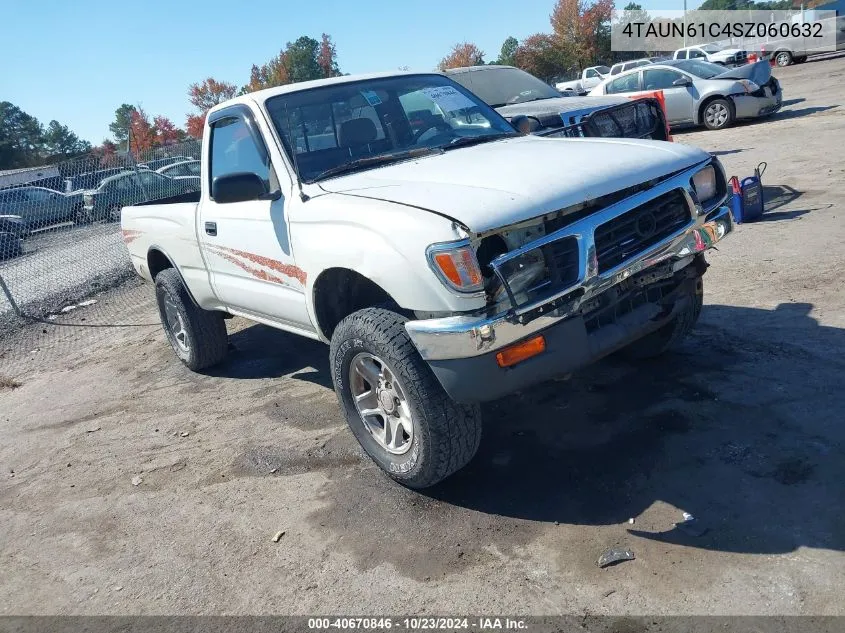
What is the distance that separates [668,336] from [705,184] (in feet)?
3.46

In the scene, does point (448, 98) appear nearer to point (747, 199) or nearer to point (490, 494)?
point (490, 494)

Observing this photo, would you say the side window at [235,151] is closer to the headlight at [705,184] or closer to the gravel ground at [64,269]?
the headlight at [705,184]

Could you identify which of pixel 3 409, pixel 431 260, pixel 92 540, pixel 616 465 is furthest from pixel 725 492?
pixel 3 409

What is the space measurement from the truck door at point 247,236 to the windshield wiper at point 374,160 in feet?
0.91

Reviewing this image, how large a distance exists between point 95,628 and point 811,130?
13555mm

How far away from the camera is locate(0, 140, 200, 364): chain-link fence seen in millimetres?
9758

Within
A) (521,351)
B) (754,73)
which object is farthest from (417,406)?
(754,73)

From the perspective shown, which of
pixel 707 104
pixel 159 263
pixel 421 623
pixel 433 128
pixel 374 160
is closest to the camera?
pixel 421 623

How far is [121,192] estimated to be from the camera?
1656 cm

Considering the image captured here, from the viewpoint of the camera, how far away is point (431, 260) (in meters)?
3.08

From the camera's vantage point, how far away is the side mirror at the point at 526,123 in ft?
17.9

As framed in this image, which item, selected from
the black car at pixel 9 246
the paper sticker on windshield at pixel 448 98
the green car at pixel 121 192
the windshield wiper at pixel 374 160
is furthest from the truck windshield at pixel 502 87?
the black car at pixel 9 246

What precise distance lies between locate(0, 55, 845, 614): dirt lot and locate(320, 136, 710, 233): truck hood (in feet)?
4.46

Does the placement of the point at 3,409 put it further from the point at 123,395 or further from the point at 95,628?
the point at 95,628
